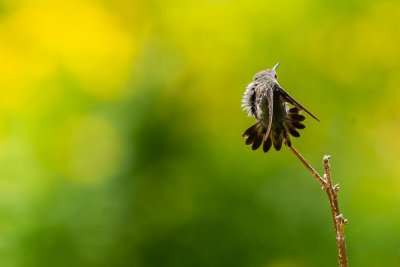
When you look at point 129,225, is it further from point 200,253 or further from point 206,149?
point 206,149

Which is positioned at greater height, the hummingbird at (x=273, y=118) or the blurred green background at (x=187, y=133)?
the blurred green background at (x=187, y=133)

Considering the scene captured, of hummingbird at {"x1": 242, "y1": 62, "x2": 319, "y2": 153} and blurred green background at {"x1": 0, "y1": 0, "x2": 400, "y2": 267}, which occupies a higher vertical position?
blurred green background at {"x1": 0, "y1": 0, "x2": 400, "y2": 267}

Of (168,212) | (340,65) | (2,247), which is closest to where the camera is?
(2,247)

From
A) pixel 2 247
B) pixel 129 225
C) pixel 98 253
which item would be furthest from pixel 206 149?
pixel 2 247

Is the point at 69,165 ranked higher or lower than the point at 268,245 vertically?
higher

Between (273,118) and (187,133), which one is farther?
(187,133)

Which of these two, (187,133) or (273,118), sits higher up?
(187,133)

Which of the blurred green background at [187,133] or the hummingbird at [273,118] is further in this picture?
the blurred green background at [187,133]

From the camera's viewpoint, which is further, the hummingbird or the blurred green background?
the blurred green background
